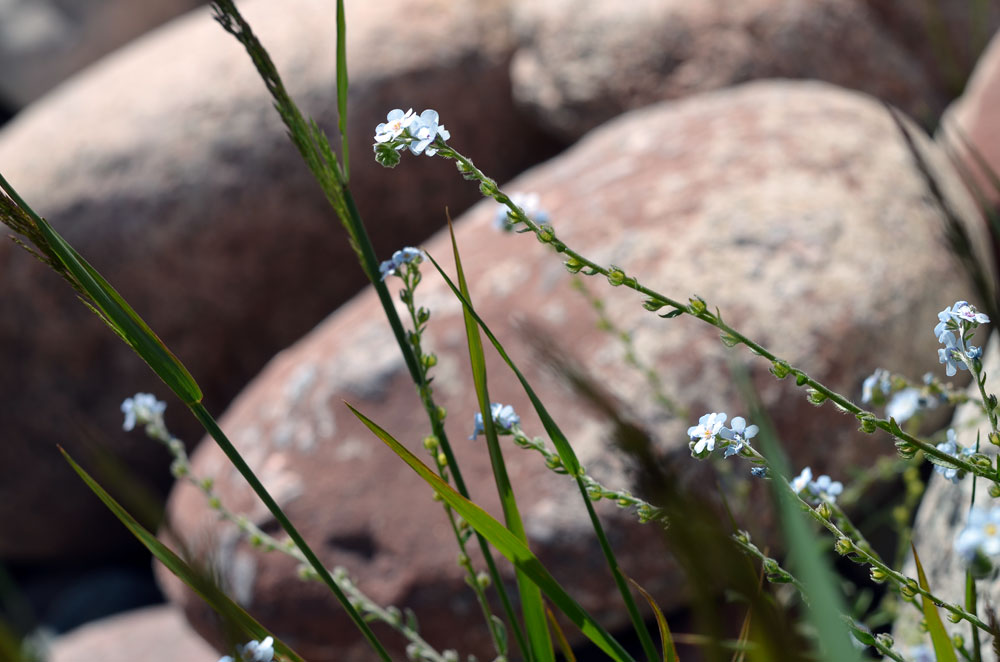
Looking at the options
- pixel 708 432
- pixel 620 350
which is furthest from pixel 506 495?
pixel 620 350

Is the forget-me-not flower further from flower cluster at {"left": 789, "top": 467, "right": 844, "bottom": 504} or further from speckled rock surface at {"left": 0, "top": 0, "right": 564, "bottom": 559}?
speckled rock surface at {"left": 0, "top": 0, "right": 564, "bottom": 559}

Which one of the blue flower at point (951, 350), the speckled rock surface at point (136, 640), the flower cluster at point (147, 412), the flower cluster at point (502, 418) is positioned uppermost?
the blue flower at point (951, 350)

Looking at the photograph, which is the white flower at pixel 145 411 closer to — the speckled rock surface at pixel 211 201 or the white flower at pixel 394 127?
the white flower at pixel 394 127

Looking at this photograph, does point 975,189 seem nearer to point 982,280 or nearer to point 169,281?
point 982,280

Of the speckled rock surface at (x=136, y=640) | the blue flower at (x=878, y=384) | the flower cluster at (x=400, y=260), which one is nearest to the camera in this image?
the flower cluster at (x=400, y=260)

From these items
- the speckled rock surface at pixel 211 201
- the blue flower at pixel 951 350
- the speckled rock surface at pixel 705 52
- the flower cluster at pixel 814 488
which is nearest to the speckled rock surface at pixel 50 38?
the speckled rock surface at pixel 211 201

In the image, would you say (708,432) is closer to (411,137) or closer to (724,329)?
(724,329)

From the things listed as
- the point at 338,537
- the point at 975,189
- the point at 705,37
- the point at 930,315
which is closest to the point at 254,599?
the point at 338,537
